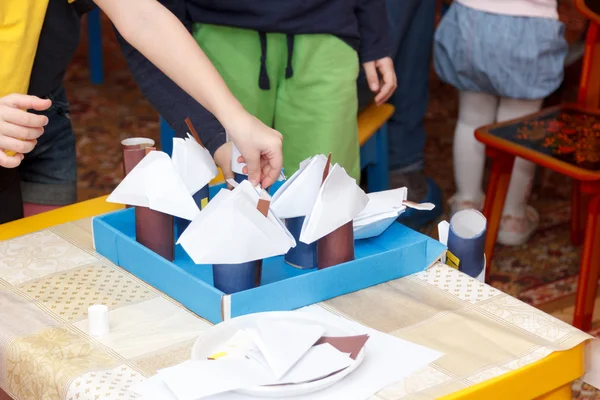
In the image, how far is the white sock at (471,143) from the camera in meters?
2.89

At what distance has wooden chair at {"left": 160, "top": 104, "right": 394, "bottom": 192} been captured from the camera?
8.73 feet

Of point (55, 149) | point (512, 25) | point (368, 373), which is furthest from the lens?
point (512, 25)

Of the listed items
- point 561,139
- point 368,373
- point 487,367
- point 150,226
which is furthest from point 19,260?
point 561,139

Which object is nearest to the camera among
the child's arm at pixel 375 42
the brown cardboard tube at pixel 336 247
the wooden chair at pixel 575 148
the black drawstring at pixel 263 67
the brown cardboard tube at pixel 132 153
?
the brown cardboard tube at pixel 336 247

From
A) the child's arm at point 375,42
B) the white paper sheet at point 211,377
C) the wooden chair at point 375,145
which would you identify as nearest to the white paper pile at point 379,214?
the white paper sheet at point 211,377

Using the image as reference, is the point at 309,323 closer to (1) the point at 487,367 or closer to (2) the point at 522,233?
(1) the point at 487,367

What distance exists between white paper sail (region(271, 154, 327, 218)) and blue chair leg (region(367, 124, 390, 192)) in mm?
1497

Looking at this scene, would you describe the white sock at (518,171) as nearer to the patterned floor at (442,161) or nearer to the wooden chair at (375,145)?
the patterned floor at (442,161)

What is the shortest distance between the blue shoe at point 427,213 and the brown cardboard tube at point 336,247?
1.51 m

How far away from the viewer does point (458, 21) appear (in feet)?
8.93

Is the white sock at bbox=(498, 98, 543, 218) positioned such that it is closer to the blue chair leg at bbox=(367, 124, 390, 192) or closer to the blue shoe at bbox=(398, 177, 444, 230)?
the blue shoe at bbox=(398, 177, 444, 230)

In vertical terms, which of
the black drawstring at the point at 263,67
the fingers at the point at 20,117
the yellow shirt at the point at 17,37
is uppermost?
the yellow shirt at the point at 17,37

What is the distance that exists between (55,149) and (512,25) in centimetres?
142

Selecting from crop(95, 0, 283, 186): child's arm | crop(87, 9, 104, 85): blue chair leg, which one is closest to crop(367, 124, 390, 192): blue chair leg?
crop(95, 0, 283, 186): child's arm
